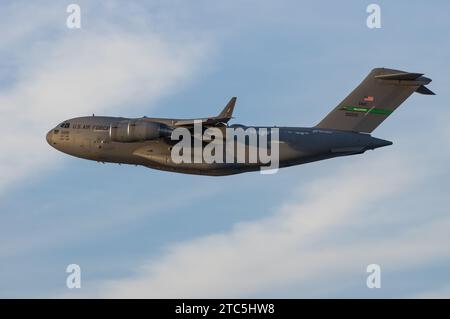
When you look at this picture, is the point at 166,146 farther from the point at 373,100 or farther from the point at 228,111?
the point at 373,100

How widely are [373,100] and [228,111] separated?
491cm

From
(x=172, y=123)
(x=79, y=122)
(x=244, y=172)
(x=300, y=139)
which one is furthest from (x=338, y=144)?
(x=79, y=122)

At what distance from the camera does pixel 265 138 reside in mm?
30703

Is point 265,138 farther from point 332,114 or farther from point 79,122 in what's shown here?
point 79,122

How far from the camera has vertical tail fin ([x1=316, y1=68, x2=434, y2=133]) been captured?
101ft

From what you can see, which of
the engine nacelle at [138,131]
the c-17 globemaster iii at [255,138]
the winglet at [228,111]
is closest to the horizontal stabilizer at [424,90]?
the c-17 globemaster iii at [255,138]

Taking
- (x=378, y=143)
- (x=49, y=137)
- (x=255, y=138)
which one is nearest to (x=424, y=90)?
(x=378, y=143)

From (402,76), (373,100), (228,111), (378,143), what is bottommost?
(378,143)

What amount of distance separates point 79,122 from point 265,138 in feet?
20.5

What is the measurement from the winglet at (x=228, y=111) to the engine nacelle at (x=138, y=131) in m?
1.95

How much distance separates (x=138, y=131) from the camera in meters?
30.1

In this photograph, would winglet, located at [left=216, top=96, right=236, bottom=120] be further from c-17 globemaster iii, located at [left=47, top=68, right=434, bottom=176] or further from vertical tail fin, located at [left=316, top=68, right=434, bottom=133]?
vertical tail fin, located at [left=316, top=68, right=434, bottom=133]

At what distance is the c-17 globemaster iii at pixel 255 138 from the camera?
30281 mm

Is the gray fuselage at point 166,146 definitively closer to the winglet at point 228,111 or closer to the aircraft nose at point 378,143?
the aircraft nose at point 378,143
